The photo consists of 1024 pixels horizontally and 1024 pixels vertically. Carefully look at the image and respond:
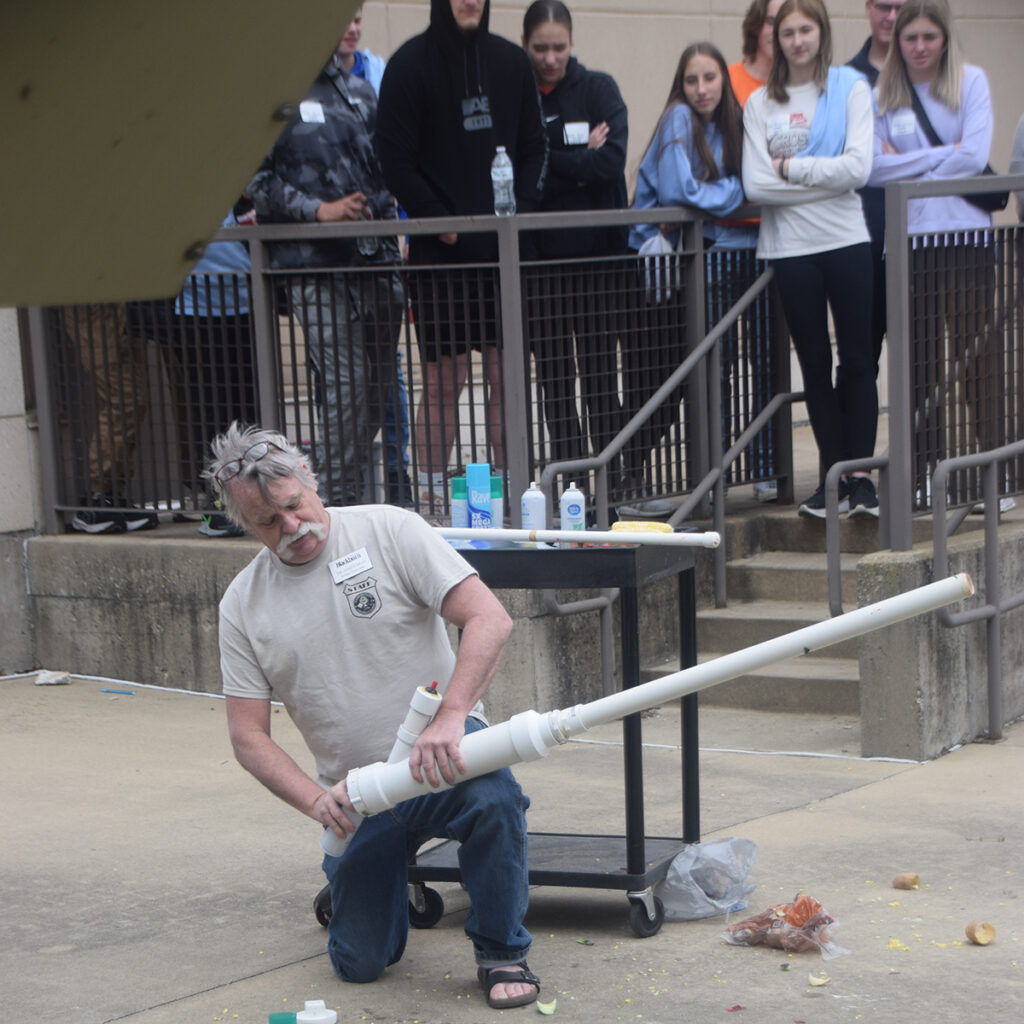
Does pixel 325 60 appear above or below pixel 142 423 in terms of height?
above

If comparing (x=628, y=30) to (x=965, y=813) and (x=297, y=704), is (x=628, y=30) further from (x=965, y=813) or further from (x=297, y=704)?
(x=297, y=704)

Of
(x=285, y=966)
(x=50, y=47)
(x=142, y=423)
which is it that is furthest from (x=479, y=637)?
(x=142, y=423)

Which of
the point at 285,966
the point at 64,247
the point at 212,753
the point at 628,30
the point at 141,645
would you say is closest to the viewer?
the point at 64,247

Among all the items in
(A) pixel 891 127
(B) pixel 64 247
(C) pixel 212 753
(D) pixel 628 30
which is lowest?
(C) pixel 212 753

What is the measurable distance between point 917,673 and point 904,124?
2.33 m

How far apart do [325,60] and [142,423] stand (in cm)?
602

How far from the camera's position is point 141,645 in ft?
23.6

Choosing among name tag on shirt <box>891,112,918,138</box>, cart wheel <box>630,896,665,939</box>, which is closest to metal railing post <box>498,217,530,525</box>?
name tag on shirt <box>891,112,918,138</box>

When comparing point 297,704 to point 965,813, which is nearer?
point 297,704

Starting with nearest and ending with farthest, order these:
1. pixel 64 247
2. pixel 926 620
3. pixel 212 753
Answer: pixel 64 247 → pixel 926 620 → pixel 212 753

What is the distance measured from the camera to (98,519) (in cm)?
753

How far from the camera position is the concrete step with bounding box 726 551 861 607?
6625 mm

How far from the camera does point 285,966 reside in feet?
13.2

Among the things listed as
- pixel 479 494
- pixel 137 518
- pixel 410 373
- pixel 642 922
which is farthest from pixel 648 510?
pixel 642 922
